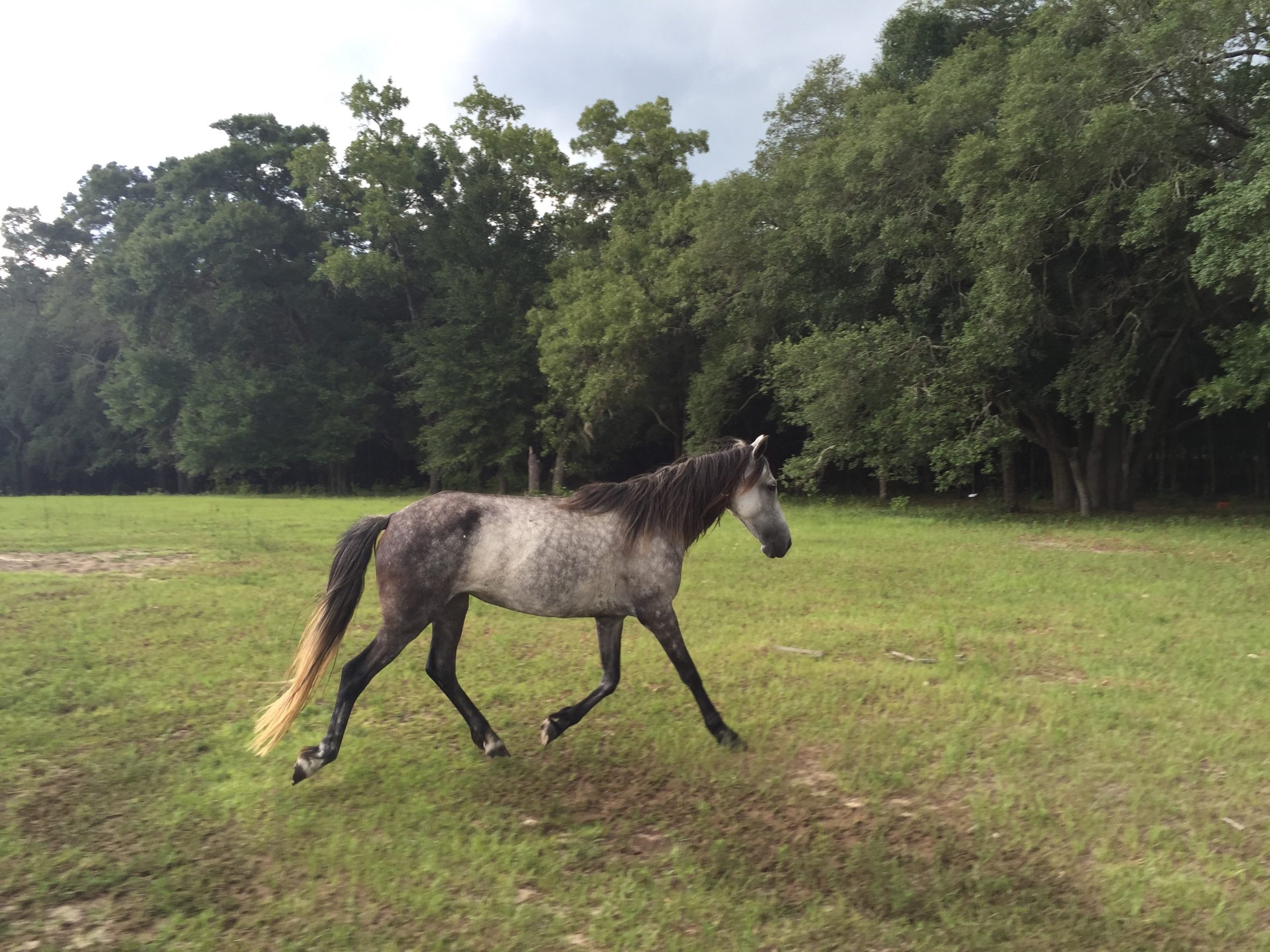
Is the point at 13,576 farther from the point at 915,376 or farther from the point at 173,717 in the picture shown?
the point at 915,376

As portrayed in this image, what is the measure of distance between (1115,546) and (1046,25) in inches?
408

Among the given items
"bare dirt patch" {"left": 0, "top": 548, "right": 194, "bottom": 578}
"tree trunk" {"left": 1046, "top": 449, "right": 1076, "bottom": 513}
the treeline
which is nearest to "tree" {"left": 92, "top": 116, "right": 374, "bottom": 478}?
the treeline

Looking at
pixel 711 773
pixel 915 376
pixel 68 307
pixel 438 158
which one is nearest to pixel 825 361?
pixel 915 376

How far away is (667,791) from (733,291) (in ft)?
61.3

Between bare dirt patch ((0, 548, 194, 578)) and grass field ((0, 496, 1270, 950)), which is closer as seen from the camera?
grass field ((0, 496, 1270, 950))

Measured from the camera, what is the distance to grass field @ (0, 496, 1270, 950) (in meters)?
2.87

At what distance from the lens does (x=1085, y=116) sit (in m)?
13.7

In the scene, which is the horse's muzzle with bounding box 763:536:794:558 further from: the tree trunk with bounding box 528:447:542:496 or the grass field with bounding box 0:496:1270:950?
the tree trunk with bounding box 528:447:542:496

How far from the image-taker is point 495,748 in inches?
169

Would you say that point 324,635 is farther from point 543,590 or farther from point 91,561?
point 91,561

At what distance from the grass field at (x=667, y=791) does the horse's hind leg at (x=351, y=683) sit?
6.2 inches

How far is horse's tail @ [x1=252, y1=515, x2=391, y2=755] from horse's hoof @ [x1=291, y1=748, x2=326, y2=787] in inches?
7.9

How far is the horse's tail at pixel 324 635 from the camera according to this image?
402 cm

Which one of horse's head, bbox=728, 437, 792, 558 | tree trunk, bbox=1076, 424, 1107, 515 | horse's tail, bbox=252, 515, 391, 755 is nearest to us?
horse's tail, bbox=252, 515, 391, 755
